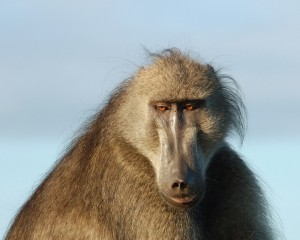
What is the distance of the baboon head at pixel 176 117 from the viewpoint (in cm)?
1173

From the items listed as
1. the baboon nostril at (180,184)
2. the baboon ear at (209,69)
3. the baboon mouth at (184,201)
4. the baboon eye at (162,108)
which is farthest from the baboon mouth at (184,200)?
the baboon ear at (209,69)

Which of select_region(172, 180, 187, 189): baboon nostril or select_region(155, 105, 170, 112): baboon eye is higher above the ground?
select_region(155, 105, 170, 112): baboon eye

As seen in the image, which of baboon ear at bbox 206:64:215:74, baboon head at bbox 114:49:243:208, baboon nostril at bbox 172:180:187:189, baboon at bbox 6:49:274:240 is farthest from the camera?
→ baboon ear at bbox 206:64:215:74

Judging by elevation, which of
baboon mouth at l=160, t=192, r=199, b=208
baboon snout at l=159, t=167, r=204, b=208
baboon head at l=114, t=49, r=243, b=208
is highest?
baboon head at l=114, t=49, r=243, b=208

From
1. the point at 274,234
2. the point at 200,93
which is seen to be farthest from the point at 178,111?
the point at 274,234

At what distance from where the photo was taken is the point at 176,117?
39.7ft

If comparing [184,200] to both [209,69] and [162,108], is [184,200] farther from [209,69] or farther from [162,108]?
[209,69]

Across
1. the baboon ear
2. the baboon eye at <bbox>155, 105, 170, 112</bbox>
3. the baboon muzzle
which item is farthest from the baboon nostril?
the baboon ear

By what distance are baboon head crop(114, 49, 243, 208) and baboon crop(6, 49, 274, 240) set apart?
0.4 inches

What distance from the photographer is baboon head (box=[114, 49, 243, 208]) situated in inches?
462

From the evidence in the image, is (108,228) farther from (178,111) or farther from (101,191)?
(178,111)

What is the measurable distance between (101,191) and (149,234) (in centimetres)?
69

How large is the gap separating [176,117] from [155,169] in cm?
58

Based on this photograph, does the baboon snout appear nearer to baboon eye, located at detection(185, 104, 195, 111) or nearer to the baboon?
the baboon
